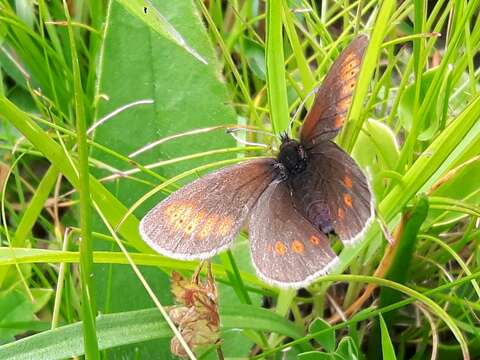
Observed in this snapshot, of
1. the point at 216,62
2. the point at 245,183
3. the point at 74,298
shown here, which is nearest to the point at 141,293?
the point at 74,298

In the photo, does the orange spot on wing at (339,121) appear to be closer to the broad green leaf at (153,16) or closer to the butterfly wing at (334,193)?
the butterfly wing at (334,193)

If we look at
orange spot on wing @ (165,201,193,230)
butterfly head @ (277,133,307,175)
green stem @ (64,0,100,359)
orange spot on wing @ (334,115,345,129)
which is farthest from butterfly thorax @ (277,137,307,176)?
green stem @ (64,0,100,359)

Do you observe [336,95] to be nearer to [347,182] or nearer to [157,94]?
[347,182]

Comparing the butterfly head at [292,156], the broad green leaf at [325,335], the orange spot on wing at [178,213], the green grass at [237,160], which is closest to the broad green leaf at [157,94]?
the green grass at [237,160]

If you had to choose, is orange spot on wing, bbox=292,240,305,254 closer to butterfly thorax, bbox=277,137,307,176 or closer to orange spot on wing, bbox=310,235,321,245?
orange spot on wing, bbox=310,235,321,245

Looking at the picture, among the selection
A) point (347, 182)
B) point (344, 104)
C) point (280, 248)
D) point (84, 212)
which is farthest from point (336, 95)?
point (84, 212)
